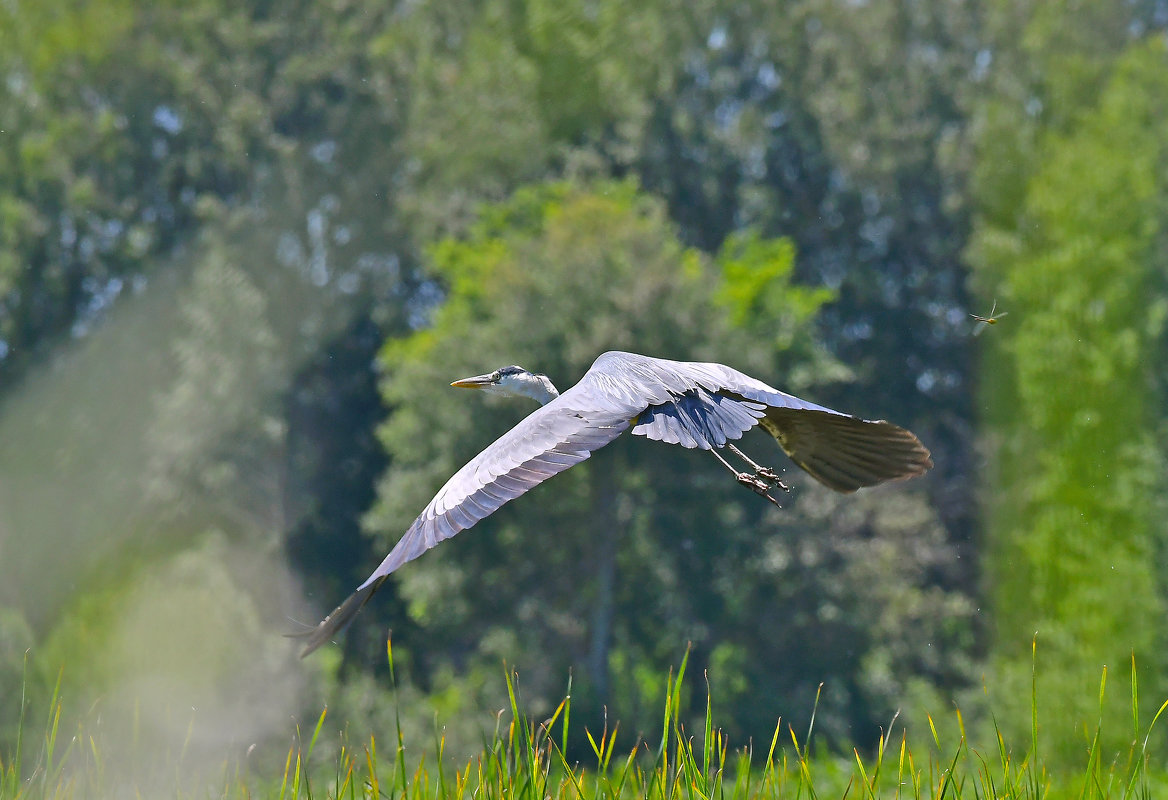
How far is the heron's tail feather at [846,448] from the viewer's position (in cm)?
549

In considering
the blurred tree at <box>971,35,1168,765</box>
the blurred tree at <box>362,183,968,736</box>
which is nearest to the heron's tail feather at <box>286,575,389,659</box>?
the blurred tree at <box>971,35,1168,765</box>

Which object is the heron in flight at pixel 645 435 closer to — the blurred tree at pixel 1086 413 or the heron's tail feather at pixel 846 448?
the heron's tail feather at pixel 846 448

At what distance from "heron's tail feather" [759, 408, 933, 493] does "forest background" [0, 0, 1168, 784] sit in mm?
8710

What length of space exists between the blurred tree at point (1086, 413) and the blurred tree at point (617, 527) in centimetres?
210

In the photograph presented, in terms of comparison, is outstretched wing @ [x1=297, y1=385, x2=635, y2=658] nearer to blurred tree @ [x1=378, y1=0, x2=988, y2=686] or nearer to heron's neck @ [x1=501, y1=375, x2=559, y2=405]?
heron's neck @ [x1=501, y1=375, x2=559, y2=405]

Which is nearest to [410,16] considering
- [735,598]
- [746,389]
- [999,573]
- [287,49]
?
[287,49]

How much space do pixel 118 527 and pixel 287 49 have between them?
724 cm

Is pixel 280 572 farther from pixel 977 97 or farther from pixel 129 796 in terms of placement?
pixel 129 796

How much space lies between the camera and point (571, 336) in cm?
1612

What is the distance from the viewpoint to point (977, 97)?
61.8 feet

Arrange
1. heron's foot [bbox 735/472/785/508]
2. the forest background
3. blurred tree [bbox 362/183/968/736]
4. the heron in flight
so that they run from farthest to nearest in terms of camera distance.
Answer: blurred tree [bbox 362/183/968/736], the forest background, heron's foot [bbox 735/472/785/508], the heron in flight

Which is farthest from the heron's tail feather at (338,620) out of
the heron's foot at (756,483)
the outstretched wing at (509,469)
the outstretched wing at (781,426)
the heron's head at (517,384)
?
the heron's head at (517,384)

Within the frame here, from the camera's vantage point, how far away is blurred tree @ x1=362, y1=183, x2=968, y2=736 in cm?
1620

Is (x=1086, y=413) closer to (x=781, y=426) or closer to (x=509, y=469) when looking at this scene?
(x=781, y=426)
